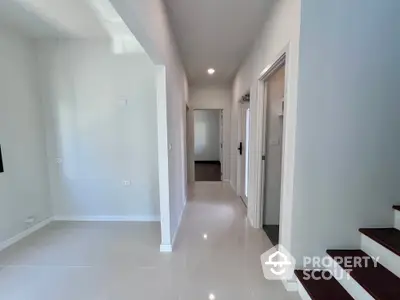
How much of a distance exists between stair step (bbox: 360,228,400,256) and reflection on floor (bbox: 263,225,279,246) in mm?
1161

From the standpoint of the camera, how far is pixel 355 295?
1.62 m

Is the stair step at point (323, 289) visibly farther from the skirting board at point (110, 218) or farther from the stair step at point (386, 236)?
the skirting board at point (110, 218)

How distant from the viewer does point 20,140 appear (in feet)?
10.3

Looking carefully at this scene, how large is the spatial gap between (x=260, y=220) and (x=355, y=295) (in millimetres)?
1702

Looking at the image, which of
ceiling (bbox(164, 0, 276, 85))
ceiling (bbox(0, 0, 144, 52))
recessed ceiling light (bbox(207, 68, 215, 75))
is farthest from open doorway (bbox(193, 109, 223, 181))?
ceiling (bbox(0, 0, 144, 52))

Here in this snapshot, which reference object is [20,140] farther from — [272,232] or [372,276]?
[372,276]

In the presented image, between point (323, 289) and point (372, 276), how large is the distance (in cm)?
35

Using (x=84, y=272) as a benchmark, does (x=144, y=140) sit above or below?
above

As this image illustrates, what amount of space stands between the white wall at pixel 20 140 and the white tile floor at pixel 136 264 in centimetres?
37

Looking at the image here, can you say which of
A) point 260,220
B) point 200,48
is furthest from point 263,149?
point 200,48

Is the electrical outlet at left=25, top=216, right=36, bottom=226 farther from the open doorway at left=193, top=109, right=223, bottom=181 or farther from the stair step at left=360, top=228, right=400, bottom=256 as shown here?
the open doorway at left=193, top=109, right=223, bottom=181

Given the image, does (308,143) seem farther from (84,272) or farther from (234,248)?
(84,272)

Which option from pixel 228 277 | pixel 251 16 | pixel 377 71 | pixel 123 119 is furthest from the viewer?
pixel 123 119
